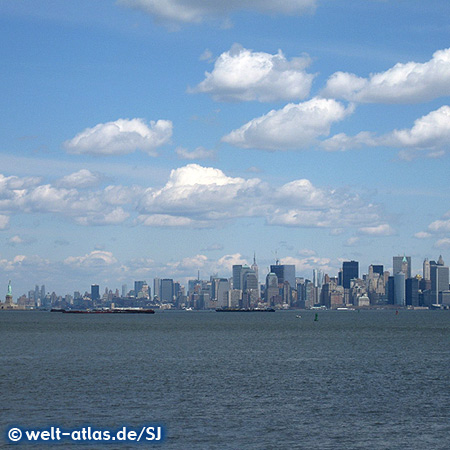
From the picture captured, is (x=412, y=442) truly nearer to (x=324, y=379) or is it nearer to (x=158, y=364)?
(x=324, y=379)

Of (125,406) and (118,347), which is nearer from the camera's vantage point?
(125,406)

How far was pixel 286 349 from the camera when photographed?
149625mm

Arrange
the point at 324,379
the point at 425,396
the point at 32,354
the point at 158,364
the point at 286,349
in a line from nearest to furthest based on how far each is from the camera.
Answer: the point at 425,396 → the point at 324,379 → the point at 158,364 → the point at 32,354 → the point at 286,349

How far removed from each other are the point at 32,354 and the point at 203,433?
83.8 m

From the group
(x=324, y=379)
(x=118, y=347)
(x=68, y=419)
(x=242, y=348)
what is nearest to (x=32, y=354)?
(x=118, y=347)

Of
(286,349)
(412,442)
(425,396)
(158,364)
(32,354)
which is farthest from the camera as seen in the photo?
(286,349)
